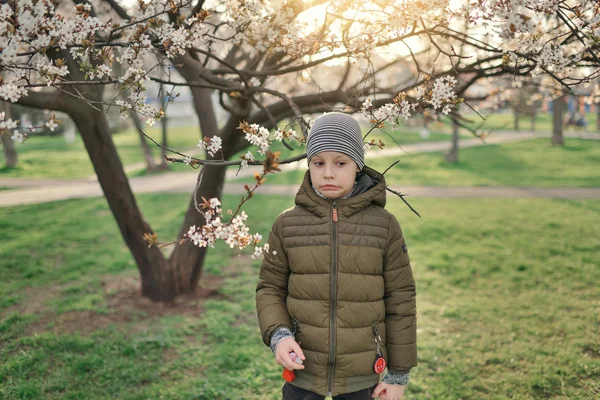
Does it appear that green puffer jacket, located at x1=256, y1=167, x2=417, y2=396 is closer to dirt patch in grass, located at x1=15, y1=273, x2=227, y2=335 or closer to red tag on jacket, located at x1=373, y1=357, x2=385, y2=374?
red tag on jacket, located at x1=373, y1=357, x2=385, y2=374

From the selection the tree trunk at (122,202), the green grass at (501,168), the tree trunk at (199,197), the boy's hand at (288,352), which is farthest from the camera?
the green grass at (501,168)

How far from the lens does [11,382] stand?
3.50 meters

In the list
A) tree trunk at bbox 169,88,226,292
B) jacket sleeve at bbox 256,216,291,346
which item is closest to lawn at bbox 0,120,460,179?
tree trunk at bbox 169,88,226,292

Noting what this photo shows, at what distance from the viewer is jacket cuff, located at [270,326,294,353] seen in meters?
2.03

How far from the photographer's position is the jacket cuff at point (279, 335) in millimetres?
2029

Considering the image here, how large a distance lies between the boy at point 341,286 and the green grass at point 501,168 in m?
10.6

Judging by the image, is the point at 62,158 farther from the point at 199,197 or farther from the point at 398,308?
the point at 398,308

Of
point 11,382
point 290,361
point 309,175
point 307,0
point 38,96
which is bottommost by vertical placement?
point 11,382

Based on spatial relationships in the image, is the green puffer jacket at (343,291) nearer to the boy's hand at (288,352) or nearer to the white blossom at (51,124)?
the boy's hand at (288,352)

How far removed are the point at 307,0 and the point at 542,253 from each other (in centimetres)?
512

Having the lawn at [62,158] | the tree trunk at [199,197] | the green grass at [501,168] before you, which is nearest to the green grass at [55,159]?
the lawn at [62,158]

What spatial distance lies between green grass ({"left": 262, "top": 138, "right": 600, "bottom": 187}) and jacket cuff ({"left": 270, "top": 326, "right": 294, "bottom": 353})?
10.7 meters

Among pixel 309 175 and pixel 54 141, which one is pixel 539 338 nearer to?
pixel 309 175

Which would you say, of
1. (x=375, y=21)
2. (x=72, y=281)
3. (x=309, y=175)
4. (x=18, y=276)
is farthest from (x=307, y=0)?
(x=18, y=276)
